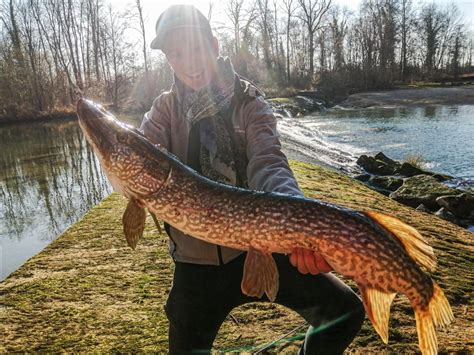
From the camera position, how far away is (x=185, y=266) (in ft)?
7.22

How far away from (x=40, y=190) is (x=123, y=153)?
881 centimetres

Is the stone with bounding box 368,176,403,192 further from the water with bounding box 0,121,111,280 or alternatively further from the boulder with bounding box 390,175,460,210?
the water with bounding box 0,121,111,280

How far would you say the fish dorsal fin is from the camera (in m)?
1.83

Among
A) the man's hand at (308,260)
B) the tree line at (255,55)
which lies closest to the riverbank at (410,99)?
the tree line at (255,55)

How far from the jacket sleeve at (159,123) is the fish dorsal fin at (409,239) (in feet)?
4.34

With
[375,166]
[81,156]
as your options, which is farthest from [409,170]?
[81,156]

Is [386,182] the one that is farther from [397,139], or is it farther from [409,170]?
[397,139]

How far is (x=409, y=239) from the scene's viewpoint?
6.04ft

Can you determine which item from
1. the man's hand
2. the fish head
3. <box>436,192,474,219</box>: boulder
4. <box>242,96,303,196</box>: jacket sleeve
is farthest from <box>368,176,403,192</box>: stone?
the fish head

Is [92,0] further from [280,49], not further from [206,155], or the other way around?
[206,155]

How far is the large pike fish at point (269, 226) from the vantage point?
1741 mm

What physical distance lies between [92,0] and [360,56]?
3089cm

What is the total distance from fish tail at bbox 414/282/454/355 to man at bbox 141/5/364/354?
12.2 inches

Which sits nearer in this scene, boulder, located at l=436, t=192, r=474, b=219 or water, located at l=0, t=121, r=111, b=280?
water, located at l=0, t=121, r=111, b=280
